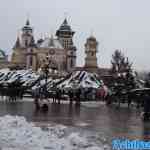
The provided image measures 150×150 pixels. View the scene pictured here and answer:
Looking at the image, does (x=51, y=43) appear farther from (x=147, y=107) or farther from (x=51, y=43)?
(x=147, y=107)

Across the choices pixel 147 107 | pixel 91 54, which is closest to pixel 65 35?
pixel 91 54

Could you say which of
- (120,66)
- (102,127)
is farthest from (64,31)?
(102,127)

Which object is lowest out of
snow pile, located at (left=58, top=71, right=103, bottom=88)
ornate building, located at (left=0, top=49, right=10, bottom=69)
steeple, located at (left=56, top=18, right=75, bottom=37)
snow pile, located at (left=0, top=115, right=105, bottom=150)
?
snow pile, located at (left=0, top=115, right=105, bottom=150)

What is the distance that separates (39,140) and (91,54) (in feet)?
339

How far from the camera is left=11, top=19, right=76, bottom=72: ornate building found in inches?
4788

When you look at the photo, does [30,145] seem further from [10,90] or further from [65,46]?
[65,46]

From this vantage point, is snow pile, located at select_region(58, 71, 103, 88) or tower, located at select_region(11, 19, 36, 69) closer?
snow pile, located at select_region(58, 71, 103, 88)

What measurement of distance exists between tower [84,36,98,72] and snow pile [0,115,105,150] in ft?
322

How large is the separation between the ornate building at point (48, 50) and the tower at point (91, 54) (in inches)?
244

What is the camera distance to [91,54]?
115 metres

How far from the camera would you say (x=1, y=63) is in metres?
131

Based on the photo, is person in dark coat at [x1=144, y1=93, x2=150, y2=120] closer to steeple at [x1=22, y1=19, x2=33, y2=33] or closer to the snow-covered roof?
the snow-covered roof

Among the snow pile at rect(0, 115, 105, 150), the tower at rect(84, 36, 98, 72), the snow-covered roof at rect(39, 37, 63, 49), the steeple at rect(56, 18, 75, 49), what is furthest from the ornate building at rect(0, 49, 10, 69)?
the snow pile at rect(0, 115, 105, 150)

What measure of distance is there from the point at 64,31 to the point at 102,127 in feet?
374
